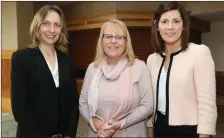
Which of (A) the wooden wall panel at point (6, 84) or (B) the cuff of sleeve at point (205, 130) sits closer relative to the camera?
(B) the cuff of sleeve at point (205, 130)

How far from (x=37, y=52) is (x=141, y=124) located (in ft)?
2.78

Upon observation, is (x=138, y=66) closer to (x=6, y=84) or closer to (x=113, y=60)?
(x=113, y=60)

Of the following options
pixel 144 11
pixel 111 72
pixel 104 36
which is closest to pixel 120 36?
pixel 104 36

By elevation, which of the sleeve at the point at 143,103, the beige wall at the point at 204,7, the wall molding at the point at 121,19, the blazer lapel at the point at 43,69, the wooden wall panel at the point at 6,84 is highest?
the beige wall at the point at 204,7

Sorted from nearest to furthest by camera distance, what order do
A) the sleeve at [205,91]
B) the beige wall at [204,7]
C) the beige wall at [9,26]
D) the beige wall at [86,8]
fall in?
the sleeve at [205,91] → the beige wall at [204,7] → the beige wall at [9,26] → the beige wall at [86,8]

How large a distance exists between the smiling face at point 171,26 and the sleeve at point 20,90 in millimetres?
922

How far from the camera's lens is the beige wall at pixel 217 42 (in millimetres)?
7285

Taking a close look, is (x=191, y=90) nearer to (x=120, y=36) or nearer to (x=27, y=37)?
(x=120, y=36)

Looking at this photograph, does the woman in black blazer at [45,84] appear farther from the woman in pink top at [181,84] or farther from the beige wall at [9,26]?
the beige wall at [9,26]

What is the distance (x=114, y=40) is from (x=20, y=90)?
2.22ft

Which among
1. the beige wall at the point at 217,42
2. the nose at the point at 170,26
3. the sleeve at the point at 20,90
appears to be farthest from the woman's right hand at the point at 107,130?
the beige wall at the point at 217,42

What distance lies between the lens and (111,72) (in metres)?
1.80

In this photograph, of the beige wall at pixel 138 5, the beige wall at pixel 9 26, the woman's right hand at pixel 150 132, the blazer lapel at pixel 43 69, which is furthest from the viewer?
the beige wall at pixel 138 5

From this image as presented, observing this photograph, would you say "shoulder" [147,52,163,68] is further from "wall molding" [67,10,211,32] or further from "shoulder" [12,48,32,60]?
"wall molding" [67,10,211,32]
